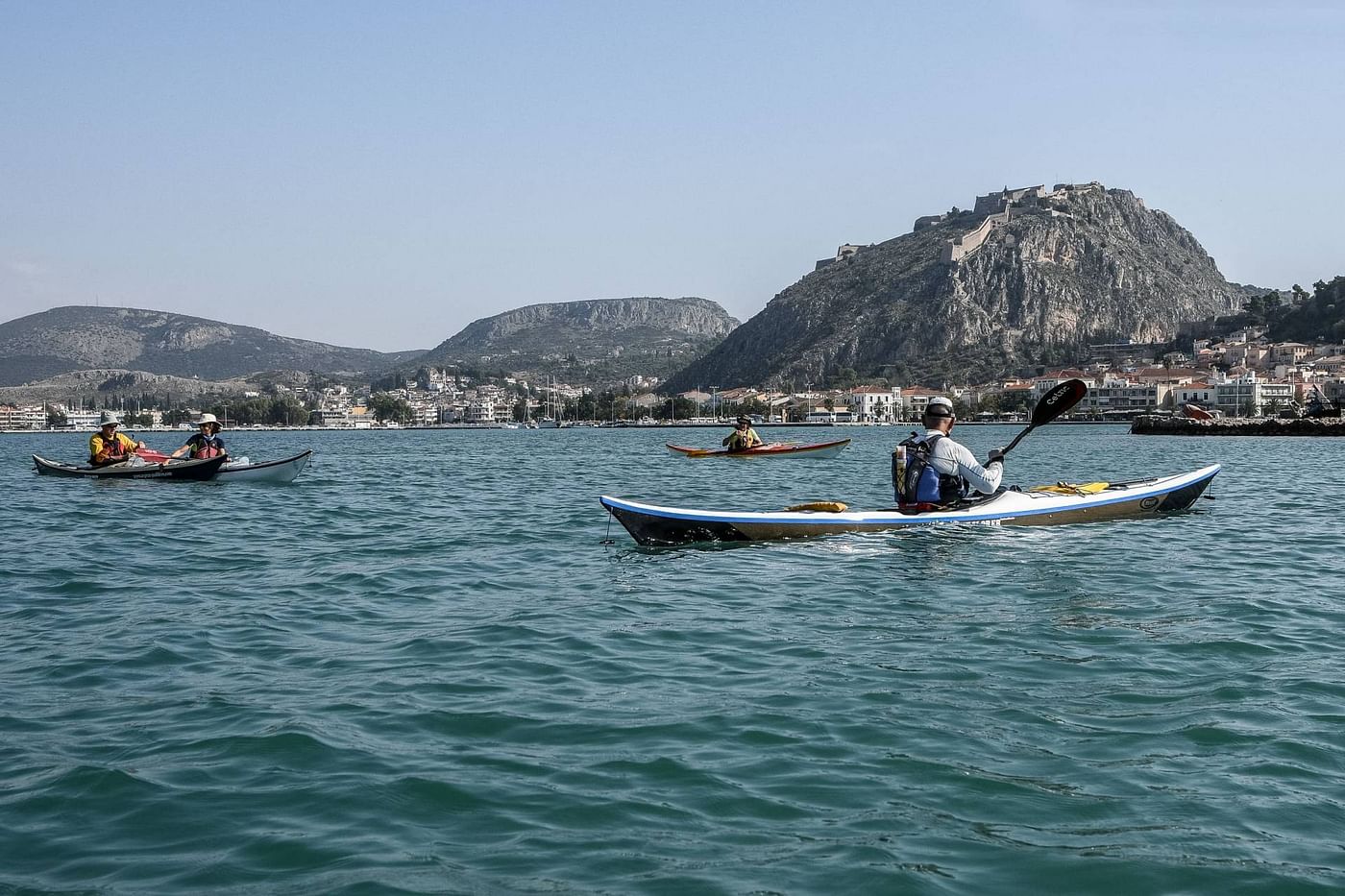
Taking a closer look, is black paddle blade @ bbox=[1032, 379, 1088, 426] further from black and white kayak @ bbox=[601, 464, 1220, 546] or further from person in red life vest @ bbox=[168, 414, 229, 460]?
person in red life vest @ bbox=[168, 414, 229, 460]

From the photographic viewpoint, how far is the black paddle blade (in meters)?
17.2

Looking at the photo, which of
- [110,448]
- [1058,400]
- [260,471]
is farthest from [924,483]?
[110,448]

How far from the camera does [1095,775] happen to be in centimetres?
564

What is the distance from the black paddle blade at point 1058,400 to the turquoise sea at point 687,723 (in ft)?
11.5

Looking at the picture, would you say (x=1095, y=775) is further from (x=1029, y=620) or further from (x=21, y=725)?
(x=21, y=725)

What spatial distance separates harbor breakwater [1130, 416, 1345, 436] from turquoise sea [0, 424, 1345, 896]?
7364cm

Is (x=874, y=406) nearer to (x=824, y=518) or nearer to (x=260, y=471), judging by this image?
(x=260, y=471)

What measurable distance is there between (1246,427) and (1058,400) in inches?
3063

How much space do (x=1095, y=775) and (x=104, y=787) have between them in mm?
4801

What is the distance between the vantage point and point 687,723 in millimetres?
6676

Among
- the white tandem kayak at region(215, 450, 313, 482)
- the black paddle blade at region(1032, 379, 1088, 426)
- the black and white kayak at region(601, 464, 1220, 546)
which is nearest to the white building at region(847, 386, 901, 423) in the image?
the white tandem kayak at region(215, 450, 313, 482)

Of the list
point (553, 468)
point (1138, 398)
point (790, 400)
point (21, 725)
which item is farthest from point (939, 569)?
point (790, 400)

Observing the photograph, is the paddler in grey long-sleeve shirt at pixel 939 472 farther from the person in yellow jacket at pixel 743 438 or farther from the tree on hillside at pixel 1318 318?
the tree on hillside at pixel 1318 318

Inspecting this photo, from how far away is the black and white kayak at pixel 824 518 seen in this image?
14.4 meters
